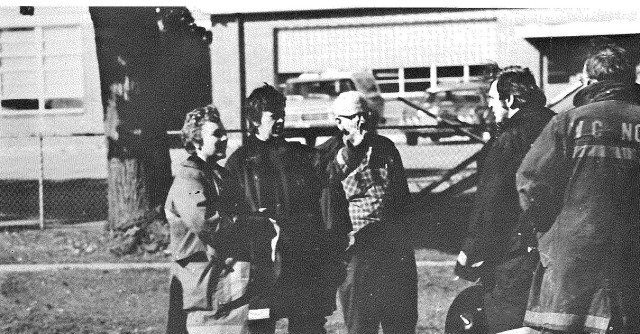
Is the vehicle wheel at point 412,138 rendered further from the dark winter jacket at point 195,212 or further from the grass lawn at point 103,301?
the dark winter jacket at point 195,212

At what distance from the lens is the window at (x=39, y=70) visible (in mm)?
6461

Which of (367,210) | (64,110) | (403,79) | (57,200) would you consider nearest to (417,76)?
(403,79)

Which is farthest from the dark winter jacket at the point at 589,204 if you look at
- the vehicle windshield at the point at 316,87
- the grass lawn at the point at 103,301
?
the vehicle windshield at the point at 316,87

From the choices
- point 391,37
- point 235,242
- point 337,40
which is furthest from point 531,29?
point 235,242

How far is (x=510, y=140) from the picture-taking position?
3.96 meters

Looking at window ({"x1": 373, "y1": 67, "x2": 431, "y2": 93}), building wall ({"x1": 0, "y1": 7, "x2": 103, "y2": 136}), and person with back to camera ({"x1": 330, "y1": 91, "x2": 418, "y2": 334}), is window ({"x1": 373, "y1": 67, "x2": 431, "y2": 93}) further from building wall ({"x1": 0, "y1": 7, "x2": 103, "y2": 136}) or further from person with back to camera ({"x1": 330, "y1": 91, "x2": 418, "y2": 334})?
building wall ({"x1": 0, "y1": 7, "x2": 103, "y2": 136})

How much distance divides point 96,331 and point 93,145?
15.3ft

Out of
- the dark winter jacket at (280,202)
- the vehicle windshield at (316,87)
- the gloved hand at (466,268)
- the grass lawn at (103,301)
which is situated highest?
the vehicle windshield at (316,87)

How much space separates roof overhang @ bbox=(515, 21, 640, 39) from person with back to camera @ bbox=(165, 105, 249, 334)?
80.3 inches

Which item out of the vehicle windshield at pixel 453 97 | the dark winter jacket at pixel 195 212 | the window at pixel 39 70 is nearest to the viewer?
the dark winter jacket at pixel 195 212

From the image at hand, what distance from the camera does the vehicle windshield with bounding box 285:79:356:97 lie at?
6527 millimetres

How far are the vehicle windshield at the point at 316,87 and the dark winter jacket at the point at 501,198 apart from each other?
2.41 meters

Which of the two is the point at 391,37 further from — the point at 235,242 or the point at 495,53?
the point at 235,242

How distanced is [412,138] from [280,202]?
2849 mm
